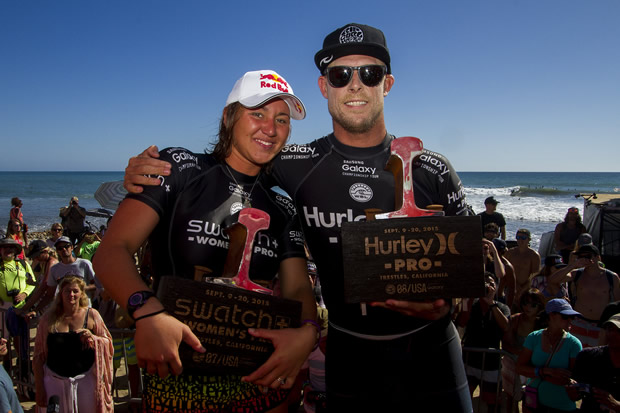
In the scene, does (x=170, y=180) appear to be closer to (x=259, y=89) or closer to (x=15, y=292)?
(x=259, y=89)

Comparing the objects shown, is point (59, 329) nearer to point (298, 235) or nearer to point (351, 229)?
point (298, 235)

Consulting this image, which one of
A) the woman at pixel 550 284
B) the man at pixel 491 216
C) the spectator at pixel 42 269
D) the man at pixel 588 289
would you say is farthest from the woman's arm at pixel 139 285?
the man at pixel 491 216

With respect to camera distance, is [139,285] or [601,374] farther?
[601,374]

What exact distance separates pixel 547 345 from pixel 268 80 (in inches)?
182

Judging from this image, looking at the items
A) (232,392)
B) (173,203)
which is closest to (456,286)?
(232,392)

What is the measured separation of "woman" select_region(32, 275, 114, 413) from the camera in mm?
4996

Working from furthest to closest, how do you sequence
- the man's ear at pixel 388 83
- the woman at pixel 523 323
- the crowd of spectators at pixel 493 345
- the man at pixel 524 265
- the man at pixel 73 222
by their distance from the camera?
1. the man at pixel 73 222
2. the man at pixel 524 265
3. the woman at pixel 523 323
4. the crowd of spectators at pixel 493 345
5. the man's ear at pixel 388 83

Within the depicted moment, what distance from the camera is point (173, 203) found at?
219 centimetres

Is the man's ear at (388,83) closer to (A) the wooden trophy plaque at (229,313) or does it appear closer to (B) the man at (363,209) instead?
(B) the man at (363,209)

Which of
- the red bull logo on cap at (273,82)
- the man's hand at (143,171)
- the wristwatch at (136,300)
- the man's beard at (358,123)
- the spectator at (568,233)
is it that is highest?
the red bull logo on cap at (273,82)

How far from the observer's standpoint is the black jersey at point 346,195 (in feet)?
8.41

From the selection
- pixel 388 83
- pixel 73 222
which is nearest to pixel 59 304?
pixel 388 83

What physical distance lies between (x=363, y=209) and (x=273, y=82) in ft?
2.95

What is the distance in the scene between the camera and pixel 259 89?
237 centimetres
